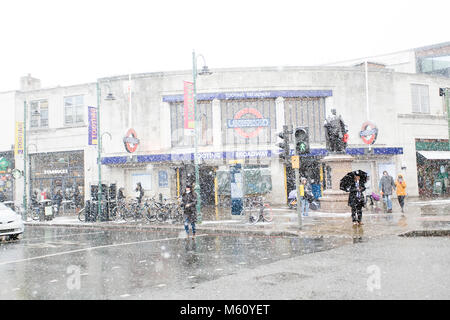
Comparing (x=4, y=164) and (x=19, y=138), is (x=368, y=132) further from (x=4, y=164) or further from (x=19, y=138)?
(x=4, y=164)

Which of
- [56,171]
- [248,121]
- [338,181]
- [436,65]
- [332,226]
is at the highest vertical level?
[436,65]

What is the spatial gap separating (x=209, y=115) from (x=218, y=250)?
62.6 feet

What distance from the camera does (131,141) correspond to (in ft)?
93.7

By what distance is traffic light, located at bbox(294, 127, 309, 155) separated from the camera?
14.0 m

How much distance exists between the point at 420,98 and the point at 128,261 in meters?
28.7

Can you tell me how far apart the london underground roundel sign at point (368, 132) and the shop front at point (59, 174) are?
65.7 ft

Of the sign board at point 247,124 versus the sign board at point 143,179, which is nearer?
the sign board at point 247,124

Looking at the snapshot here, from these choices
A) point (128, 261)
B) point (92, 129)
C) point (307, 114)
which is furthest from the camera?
point (307, 114)

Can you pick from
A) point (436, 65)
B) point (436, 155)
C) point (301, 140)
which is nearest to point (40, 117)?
point (301, 140)

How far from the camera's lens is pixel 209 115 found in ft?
96.2

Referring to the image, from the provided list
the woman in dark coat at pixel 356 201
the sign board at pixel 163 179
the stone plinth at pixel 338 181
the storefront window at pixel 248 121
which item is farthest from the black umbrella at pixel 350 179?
the sign board at pixel 163 179

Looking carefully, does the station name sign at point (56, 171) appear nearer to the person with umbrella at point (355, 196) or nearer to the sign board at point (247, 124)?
the sign board at point (247, 124)

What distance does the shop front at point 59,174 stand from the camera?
3175 centimetres
